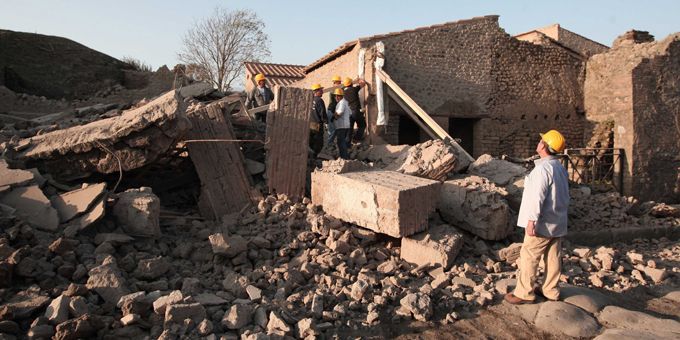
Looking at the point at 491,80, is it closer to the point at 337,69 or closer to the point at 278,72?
the point at 337,69

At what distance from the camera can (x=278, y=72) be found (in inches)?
674

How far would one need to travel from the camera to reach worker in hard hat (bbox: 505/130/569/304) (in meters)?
3.83

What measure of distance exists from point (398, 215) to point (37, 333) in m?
3.26

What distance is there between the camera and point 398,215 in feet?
15.0

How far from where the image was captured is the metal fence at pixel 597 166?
38.2 feet

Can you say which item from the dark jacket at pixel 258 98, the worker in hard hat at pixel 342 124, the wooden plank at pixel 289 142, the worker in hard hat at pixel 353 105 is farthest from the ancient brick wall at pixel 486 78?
the wooden plank at pixel 289 142

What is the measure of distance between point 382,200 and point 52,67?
12364mm

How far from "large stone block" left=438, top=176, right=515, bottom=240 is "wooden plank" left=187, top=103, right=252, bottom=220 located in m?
2.73

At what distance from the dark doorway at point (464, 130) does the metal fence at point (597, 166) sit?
8.18 ft

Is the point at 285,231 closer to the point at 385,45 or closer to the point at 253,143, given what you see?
the point at 253,143

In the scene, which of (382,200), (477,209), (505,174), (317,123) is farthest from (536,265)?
(317,123)

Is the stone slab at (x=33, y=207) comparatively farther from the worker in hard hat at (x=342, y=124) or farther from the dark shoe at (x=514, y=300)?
the dark shoe at (x=514, y=300)

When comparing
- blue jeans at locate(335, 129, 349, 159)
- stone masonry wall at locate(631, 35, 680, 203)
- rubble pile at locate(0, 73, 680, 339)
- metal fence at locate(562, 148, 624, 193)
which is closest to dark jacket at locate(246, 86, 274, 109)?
blue jeans at locate(335, 129, 349, 159)

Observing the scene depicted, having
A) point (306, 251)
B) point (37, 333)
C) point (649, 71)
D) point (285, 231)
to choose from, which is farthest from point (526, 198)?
point (649, 71)
